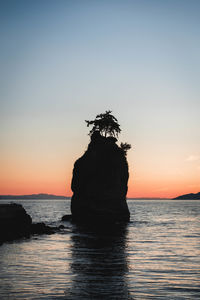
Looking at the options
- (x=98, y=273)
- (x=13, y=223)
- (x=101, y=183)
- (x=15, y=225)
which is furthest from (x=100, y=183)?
(x=98, y=273)

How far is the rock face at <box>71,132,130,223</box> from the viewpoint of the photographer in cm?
6099

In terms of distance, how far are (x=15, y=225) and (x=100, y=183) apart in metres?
23.7

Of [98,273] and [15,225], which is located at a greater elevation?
[15,225]

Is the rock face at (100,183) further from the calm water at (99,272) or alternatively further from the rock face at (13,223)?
the calm water at (99,272)

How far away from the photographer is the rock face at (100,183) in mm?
60991

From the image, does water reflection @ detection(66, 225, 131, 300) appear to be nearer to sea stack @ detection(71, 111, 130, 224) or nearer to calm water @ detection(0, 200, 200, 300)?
calm water @ detection(0, 200, 200, 300)

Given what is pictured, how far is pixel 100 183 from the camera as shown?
62.8 metres

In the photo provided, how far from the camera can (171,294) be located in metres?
14.3

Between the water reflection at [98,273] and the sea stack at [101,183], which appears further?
the sea stack at [101,183]

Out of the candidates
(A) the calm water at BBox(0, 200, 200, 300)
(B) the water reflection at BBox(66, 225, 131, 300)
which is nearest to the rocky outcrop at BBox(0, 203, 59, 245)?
(A) the calm water at BBox(0, 200, 200, 300)

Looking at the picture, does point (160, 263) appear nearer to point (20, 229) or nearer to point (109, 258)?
point (109, 258)

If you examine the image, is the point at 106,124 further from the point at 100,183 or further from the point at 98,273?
the point at 98,273

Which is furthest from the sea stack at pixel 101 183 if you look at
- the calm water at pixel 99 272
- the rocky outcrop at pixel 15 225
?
the calm water at pixel 99 272

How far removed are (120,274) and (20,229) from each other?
89.5 ft
